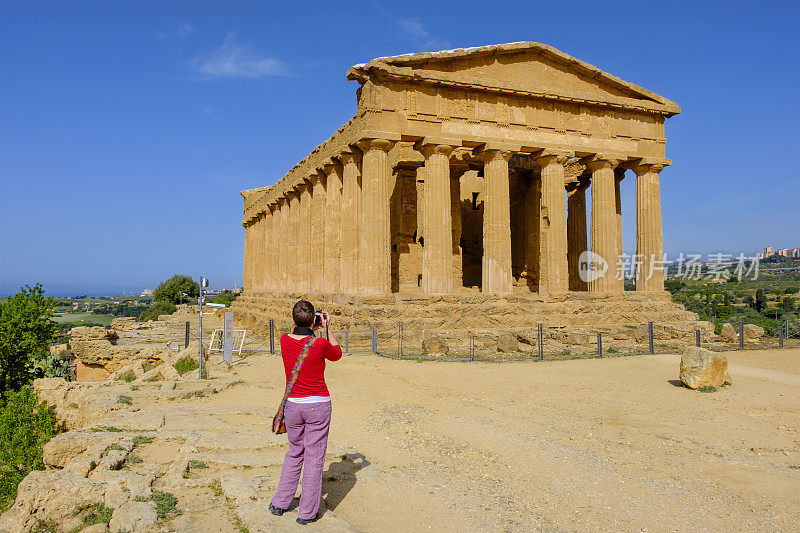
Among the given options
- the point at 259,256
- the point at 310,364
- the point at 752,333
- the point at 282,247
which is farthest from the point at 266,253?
the point at 310,364

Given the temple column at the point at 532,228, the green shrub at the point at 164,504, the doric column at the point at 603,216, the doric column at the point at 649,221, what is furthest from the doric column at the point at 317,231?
the green shrub at the point at 164,504

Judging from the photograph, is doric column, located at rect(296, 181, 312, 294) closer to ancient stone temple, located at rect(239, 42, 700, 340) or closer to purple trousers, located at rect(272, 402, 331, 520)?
ancient stone temple, located at rect(239, 42, 700, 340)

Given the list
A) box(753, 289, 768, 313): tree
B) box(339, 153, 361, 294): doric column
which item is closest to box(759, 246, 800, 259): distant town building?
box(753, 289, 768, 313): tree

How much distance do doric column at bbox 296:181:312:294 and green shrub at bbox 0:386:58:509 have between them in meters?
18.8

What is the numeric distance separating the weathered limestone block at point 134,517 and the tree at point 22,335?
1212cm

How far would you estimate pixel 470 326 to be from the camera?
805 inches

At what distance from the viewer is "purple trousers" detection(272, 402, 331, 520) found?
485 centimetres

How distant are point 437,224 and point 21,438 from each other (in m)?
15.5

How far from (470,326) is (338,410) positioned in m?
11.4

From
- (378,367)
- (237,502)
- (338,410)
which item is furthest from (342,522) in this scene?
(378,367)

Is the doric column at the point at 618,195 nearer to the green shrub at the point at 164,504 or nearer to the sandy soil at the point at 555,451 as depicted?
the sandy soil at the point at 555,451

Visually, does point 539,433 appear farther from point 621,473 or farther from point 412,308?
point 412,308

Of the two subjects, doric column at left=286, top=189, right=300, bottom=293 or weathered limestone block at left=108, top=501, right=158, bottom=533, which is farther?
doric column at left=286, top=189, right=300, bottom=293

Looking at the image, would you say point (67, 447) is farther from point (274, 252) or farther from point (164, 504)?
point (274, 252)
